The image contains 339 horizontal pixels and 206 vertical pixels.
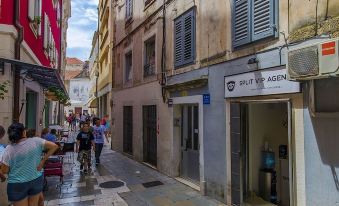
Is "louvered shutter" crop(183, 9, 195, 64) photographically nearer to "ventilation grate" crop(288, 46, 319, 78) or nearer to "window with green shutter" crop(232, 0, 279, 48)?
"window with green shutter" crop(232, 0, 279, 48)

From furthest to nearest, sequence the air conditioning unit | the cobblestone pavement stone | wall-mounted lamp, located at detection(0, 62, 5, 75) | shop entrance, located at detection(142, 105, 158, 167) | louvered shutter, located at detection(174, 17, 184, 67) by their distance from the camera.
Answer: shop entrance, located at detection(142, 105, 158, 167)
louvered shutter, located at detection(174, 17, 184, 67)
the cobblestone pavement stone
wall-mounted lamp, located at detection(0, 62, 5, 75)
the air conditioning unit

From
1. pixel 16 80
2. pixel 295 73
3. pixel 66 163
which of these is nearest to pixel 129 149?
pixel 66 163

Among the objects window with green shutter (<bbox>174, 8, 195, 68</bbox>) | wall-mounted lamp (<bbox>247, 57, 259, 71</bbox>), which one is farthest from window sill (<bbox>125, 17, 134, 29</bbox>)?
wall-mounted lamp (<bbox>247, 57, 259, 71</bbox>)

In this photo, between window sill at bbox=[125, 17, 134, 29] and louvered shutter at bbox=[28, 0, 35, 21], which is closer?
louvered shutter at bbox=[28, 0, 35, 21]

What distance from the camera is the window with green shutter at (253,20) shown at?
18.9ft

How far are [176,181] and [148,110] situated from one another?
355cm

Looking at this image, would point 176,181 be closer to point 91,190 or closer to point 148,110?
point 91,190

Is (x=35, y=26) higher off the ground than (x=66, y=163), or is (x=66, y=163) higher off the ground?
(x=35, y=26)

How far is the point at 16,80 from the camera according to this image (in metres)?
7.89

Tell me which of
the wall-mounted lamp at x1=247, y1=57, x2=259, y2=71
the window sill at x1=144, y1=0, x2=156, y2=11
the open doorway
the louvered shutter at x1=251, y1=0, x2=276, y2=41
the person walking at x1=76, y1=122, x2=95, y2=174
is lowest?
the person walking at x1=76, y1=122, x2=95, y2=174

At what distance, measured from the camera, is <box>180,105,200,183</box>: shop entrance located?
907cm

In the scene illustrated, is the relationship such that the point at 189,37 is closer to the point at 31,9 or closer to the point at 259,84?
the point at 259,84

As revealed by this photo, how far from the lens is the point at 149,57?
1248cm

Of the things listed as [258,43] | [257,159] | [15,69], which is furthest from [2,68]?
[257,159]
